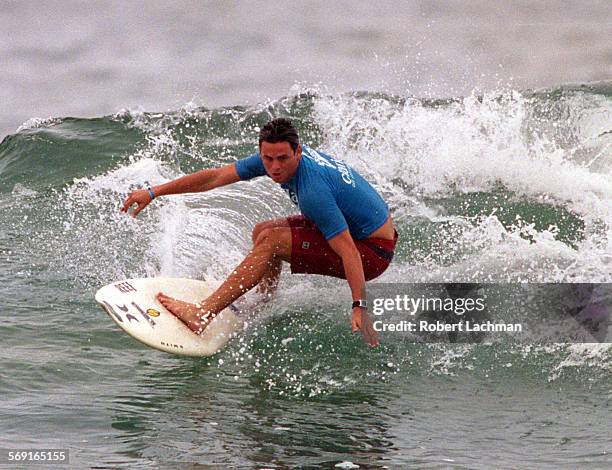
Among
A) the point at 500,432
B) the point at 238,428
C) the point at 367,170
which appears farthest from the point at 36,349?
the point at 367,170

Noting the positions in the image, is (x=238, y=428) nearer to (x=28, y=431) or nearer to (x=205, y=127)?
(x=28, y=431)

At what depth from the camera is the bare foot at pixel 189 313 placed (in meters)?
6.27

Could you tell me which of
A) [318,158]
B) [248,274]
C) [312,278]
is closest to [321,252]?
[248,274]

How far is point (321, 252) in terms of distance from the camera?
6215mm

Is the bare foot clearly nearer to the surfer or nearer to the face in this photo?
the surfer

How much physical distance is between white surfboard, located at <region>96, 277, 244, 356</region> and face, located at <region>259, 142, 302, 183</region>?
1199mm

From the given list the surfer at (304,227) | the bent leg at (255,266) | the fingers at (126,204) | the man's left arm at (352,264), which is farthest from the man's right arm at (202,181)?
the man's left arm at (352,264)

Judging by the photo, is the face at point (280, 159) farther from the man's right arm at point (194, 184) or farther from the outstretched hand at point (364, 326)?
the outstretched hand at point (364, 326)

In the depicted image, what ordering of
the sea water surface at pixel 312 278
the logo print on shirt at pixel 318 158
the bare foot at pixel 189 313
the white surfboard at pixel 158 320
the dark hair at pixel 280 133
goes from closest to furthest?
the sea water surface at pixel 312 278 < the dark hair at pixel 280 133 < the logo print on shirt at pixel 318 158 < the white surfboard at pixel 158 320 < the bare foot at pixel 189 313

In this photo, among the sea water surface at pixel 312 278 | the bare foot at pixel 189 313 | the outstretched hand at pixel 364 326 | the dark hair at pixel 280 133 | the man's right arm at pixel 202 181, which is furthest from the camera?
the man's right arm at pixel 202 181

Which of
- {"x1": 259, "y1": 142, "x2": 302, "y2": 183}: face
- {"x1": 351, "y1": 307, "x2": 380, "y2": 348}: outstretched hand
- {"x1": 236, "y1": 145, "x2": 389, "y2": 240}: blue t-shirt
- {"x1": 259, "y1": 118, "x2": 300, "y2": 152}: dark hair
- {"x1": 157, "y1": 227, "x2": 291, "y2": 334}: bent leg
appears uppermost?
{"x1": 259, "y1": 118, "x2": 300, "y2": 152}: dark hair

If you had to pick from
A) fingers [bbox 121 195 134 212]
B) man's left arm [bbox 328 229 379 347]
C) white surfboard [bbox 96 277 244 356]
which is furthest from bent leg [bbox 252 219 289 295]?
fingers [bbox 121 195 134 212]

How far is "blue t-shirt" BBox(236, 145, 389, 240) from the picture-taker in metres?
5.75

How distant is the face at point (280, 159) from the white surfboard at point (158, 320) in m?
1.20
